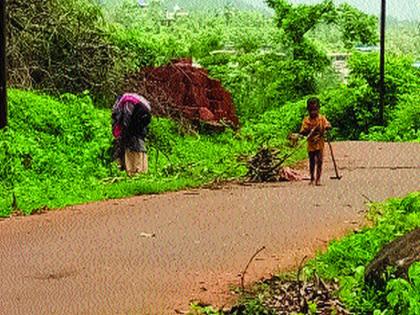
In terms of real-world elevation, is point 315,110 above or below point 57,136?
above

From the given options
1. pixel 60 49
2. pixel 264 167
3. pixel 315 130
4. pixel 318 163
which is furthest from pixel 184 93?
pixel 315 130

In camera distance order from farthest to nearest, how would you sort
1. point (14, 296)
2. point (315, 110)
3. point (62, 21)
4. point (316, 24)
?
point (316, 24), point (62, 21), point (315, 110), point (14, 296)

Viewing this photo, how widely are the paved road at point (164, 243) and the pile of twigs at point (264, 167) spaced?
1012mm

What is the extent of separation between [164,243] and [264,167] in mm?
5863

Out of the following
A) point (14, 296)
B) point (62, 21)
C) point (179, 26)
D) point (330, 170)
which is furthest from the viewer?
point (179, 26)

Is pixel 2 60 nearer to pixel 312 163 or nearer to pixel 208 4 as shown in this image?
pixel 312 163

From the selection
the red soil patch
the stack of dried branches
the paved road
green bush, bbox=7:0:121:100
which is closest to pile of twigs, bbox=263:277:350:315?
the paved road

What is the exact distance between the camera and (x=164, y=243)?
938cm

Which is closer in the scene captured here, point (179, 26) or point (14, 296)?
point (14, 296)

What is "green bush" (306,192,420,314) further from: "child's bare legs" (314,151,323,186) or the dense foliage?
the dense foliage

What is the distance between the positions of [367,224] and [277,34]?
23.4 meters

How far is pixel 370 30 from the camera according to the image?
33.8m

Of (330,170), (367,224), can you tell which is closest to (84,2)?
(330,170)

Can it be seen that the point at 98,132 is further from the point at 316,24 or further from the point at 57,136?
the point at 316,24
